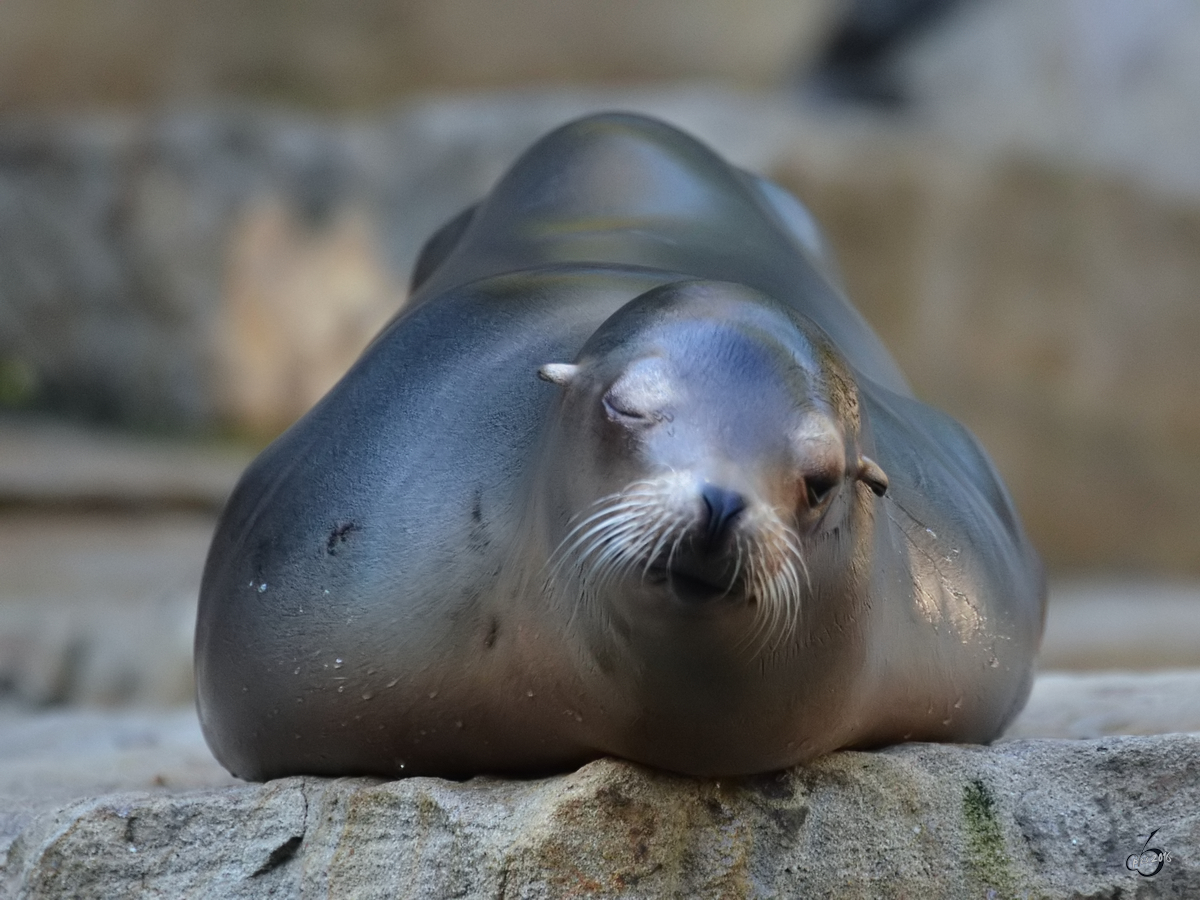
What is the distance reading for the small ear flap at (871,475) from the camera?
8.95 ft

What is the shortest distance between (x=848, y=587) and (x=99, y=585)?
697 centimetres

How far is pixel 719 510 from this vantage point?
2354mm

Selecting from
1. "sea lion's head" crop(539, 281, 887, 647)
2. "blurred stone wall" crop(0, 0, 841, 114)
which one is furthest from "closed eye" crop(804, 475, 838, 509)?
"blurred stone wall" crop(0, 0, 841, 114)

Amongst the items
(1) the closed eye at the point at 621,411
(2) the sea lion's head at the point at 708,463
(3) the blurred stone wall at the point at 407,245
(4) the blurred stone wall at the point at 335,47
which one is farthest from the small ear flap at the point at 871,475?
(4) the blurred stone wall at the point at 335,47

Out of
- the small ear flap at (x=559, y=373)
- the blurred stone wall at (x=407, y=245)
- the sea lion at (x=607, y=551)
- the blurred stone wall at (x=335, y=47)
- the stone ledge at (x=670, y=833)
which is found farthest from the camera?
the blurred stone wall at (x=335, y=47)

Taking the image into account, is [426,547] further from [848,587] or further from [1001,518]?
[1001,518]

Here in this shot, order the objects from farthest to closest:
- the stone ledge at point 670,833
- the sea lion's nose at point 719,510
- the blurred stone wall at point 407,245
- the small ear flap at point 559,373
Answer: the blurred stone wall at point 407,245, the small ear flap at point 559,373, the stone ledge at point 670,833, the sea lion's nose at point 719,510

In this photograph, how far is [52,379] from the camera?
1256 centimetres

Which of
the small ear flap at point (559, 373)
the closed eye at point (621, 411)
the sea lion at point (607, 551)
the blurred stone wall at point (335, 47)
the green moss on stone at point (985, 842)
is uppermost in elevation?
the blurred stone wall at point (335, 47)

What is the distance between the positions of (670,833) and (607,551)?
21.3 inches

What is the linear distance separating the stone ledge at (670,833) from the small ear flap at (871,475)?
50cm

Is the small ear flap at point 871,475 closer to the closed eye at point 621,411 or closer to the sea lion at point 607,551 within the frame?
the sea lion at point 607,551

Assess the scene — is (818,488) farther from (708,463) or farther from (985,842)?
(985,842)

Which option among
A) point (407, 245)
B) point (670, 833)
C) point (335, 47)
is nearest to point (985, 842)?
point (670, 833)
